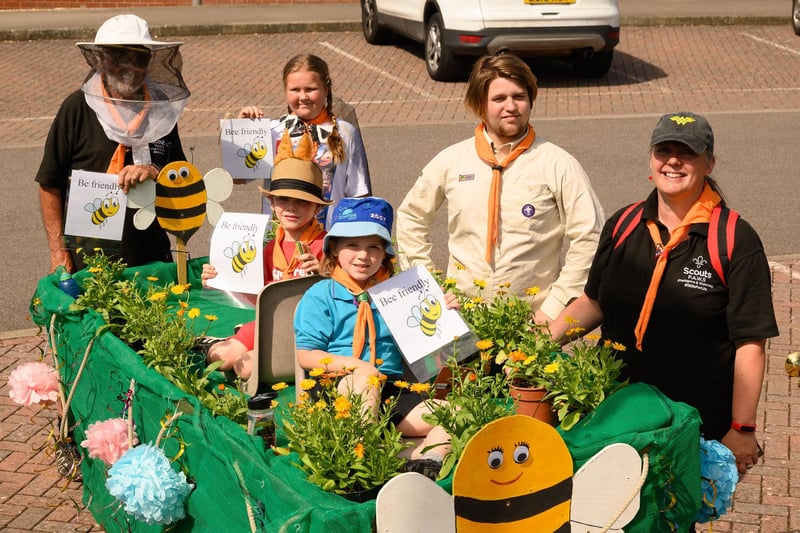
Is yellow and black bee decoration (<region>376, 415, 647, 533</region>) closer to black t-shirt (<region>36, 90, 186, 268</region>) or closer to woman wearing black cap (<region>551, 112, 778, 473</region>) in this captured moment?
woman wearing black cap (<region>551, 112, 778, 473</region>)

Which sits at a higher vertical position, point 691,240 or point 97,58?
point 97,58

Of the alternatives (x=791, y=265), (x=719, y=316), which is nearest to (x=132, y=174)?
(x=719, y=316)

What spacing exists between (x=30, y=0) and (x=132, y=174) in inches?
641

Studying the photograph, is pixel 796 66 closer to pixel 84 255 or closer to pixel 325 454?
pixel 84 255

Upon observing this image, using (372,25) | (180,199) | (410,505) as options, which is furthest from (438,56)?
(410,505)

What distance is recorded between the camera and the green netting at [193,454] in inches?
126

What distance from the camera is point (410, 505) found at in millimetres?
3092

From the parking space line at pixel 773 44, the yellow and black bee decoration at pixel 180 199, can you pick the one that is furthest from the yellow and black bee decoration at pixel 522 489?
A: the parking space line at pixel 773 44

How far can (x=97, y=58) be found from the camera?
536 centimetres

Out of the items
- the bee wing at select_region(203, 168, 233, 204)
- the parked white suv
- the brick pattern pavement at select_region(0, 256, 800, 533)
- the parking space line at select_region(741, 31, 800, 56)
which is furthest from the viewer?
the parking space line at select_region(741, 31, 800, 56)

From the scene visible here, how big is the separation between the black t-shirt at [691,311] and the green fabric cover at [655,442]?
9.5 inches

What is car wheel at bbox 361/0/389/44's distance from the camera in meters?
16.7

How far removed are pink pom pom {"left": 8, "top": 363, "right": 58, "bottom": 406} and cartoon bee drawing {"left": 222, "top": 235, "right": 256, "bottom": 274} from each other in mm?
971

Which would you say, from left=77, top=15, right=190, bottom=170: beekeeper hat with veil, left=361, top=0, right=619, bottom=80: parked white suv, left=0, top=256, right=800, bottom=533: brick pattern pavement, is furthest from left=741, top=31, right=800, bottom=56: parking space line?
left=77, top=15, right=190, bottom=170: beekeeper hat with veil
